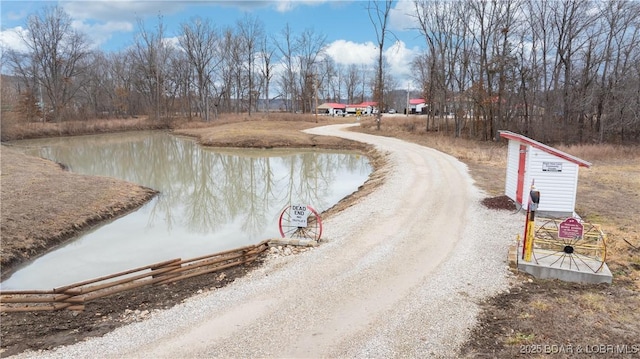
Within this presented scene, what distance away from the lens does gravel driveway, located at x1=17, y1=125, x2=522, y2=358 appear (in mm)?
5293

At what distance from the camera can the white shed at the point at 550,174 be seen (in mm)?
10617

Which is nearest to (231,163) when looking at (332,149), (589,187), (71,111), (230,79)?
(332,149)

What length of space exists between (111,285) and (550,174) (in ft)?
33.9

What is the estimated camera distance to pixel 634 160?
23031mm

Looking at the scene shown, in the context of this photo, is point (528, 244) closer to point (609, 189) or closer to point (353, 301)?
point (353, 301)

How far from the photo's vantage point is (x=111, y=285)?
22.8 ft

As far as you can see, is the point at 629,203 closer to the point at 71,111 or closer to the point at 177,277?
the point at 177,277

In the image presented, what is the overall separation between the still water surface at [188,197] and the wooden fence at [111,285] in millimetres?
1964

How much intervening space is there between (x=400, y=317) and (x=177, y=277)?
4.03 metres

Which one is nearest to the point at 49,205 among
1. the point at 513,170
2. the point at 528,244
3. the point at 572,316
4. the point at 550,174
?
the point at 528,244

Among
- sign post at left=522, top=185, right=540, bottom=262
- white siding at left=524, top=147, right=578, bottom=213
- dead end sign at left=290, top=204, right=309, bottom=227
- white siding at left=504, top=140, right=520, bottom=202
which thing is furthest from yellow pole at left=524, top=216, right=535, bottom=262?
white siding at left=504, top=140, right=520, bottom=202

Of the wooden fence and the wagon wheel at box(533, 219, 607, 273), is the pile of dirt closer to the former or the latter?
the wooden fence

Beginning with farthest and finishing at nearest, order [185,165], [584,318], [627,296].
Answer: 1. [185,165]
2. [627,296]
3. [584,318]

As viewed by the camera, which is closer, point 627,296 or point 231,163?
point 627,296
